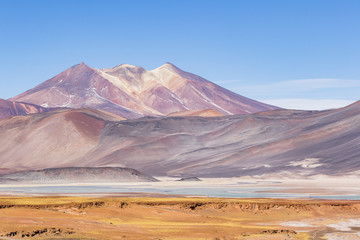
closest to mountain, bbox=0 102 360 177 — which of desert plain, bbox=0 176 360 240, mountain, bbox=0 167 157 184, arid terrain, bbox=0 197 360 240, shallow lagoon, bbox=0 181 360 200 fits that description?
mountain, bbox=0 167 157 184

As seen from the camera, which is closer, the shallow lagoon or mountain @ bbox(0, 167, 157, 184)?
the shallow lagoon

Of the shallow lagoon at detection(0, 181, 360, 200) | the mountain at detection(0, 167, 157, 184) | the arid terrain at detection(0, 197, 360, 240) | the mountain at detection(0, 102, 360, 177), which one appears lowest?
the arid terrain at detection(0, 197, 360, 240)

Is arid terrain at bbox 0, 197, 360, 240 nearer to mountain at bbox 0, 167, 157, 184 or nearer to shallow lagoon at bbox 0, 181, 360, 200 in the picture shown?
shallow lagoon at bbox 0, 181, 360, 200

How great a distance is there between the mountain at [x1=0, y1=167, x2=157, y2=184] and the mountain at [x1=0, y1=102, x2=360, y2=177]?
24029 millimetres

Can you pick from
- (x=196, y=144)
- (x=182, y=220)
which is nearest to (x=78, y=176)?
(x=196, y=144)

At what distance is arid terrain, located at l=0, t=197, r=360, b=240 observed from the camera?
27422 mm

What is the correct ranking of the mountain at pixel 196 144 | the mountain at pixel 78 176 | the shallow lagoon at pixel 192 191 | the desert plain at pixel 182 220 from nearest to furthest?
the desert plain at pixel 182 220 < the shallow lagoon at pixel 192 191 < the mountain at pixel 78 176 < the mountain at pixel 196 144

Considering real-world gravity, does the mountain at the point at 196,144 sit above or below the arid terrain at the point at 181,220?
above

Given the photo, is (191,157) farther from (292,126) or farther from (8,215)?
(8,215)

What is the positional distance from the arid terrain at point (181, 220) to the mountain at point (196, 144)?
81337 mm

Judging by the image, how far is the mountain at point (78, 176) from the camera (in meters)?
111

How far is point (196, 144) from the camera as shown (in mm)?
178000

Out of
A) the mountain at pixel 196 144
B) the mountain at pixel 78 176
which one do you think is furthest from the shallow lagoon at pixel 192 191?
the mountain at pixel 196 144

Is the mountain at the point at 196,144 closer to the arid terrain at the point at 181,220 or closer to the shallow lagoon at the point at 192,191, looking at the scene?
the shallow lagoon at the point at 192,191
